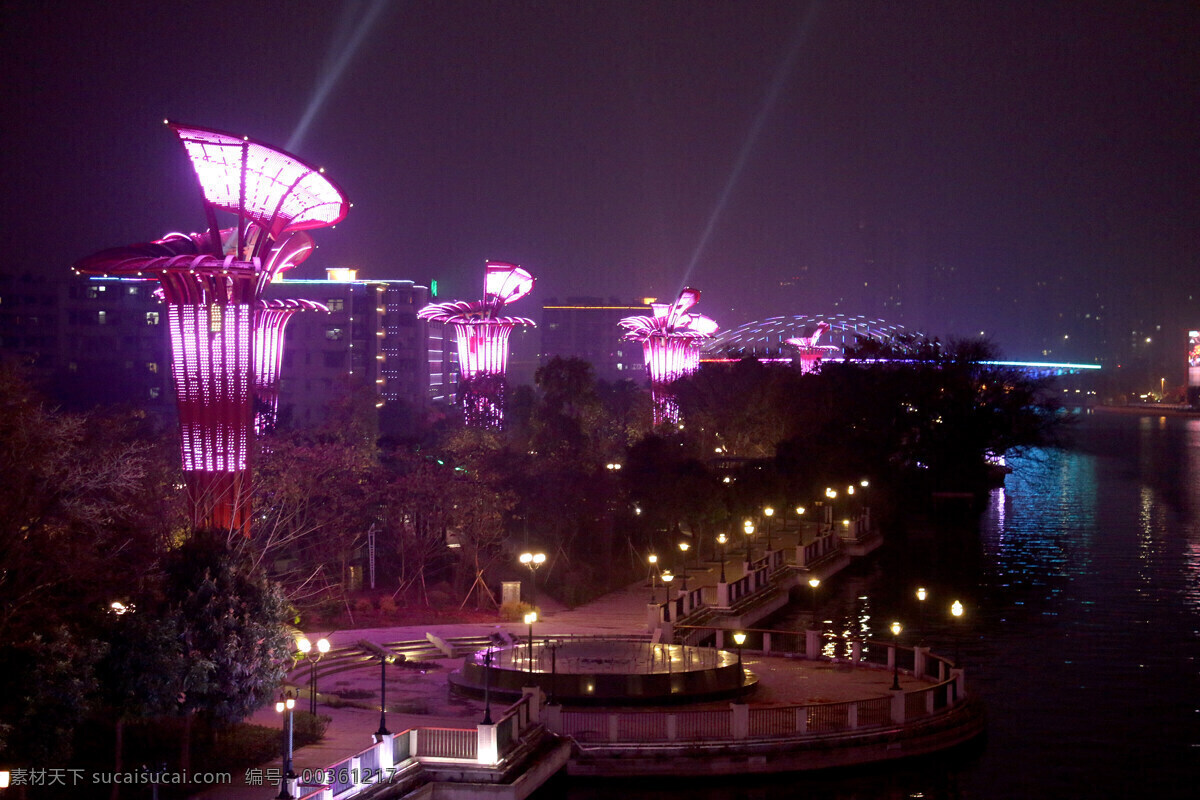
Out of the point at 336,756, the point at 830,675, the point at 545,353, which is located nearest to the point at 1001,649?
the point at 830,675

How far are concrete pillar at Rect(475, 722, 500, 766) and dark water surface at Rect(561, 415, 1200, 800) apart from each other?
6.97ft

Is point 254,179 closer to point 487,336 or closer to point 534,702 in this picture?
point 534,702

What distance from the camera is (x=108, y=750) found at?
703 inches

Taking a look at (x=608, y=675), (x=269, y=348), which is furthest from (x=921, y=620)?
(x=269, y=348)

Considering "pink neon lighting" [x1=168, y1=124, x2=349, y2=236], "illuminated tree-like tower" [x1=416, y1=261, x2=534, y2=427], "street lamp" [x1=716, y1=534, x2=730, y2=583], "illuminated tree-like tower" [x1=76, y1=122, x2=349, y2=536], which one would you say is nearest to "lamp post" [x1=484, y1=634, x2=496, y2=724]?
"illuminated tree-like tower" [x1=76, y1=122, x2=349, y2=536]

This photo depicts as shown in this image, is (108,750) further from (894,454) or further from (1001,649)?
(894,454)

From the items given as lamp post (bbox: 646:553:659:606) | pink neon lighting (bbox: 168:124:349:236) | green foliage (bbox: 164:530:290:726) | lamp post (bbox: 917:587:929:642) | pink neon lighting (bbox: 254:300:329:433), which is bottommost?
lamp post (bbox: 917:587:929:642)

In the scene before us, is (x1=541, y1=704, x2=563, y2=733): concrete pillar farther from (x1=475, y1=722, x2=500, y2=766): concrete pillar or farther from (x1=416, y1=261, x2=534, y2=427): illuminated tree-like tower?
(x1=416, y1=261, x2=534, y2=427): illuminated tree-like tower

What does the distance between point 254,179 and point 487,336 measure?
32856mm

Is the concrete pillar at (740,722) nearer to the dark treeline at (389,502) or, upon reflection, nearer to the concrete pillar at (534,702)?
the concrete pillar at (534,702)

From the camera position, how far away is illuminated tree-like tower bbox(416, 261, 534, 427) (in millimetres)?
57156

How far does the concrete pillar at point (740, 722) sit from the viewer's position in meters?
21.7

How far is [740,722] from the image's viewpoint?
2173 cm

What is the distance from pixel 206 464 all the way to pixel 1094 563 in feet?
121
